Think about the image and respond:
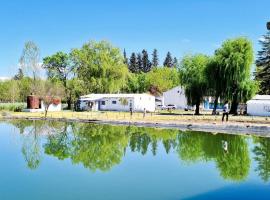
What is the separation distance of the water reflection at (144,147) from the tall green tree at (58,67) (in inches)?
1688

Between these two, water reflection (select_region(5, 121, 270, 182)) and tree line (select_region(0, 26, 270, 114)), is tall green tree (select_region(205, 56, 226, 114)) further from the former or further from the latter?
water reflection (select_region(5, 121, 270, 182))

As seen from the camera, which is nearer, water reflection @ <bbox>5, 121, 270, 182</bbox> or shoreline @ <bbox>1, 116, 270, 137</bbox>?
water reflection @ <bbox>5, 121, 270, 182</bbox>

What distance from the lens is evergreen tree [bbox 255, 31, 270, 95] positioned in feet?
238

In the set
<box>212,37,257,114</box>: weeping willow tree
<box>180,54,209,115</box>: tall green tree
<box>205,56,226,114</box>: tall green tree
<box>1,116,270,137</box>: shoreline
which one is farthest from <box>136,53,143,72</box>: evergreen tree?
<box>1,116,270,137</box>: shoreline

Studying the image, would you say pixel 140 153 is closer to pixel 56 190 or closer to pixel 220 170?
pixel 220 170

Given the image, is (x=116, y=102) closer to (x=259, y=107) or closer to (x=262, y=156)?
(x=259, y=107)

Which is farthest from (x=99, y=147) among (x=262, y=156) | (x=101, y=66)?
(x=101, y=66)

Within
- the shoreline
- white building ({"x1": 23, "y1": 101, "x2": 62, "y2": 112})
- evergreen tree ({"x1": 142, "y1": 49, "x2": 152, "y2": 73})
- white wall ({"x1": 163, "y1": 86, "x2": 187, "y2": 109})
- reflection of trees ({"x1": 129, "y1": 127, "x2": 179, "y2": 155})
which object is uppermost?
evergreen tree ({"x1": 142, "y1": 49, "x2": 152, "y2": 73})

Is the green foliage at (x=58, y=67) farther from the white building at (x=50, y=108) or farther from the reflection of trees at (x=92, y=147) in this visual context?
the reflection of trees at (x=92, y=147)

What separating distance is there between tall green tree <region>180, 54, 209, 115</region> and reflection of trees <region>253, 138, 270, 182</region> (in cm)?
2558

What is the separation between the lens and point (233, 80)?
4816cm

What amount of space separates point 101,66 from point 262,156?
172 ft

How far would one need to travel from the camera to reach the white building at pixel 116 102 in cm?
6319

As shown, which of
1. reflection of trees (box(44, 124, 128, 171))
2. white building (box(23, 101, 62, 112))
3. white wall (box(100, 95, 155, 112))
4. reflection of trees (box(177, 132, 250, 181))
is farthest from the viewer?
white wall (box(100, 95, 155, 112))
